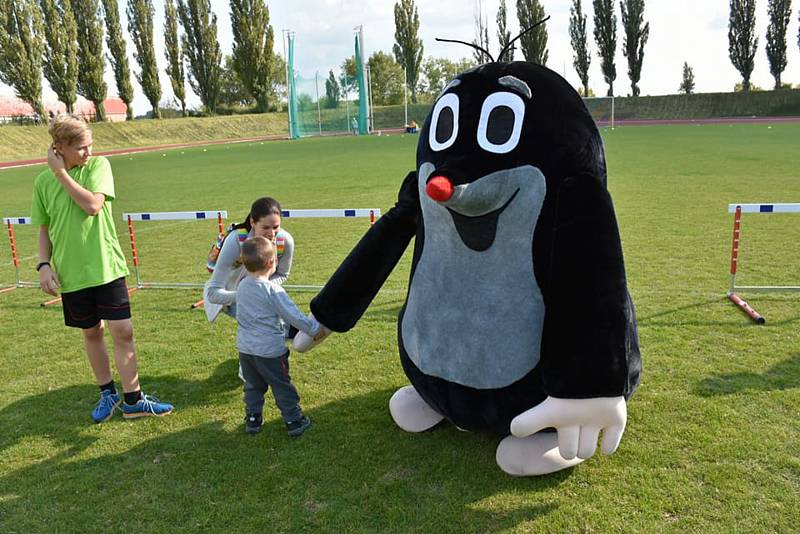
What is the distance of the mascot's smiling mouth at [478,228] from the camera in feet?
10.3

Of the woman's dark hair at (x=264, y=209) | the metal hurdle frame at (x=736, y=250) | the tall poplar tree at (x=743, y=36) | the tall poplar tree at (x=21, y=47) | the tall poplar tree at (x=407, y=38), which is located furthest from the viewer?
the tall poplar tree at (x=407, y=38)

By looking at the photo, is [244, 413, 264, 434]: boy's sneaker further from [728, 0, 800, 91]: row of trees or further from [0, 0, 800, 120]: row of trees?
[728, 0, 800, 91]: row of trees

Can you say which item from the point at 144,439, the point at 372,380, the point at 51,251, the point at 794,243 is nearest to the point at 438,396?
the point at 372,380

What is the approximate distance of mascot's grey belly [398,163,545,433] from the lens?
3.06 metres

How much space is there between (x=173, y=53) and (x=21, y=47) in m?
15.8

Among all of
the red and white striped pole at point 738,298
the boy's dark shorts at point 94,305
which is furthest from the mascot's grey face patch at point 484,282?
the red and white striped pole at point 738,298

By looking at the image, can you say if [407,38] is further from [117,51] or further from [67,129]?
[67,129]

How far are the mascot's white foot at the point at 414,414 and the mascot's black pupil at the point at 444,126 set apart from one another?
1.64 meters

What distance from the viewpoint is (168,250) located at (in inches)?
408

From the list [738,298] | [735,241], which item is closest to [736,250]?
[735,241]

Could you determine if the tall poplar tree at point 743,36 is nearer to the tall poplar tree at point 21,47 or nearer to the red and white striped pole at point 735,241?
the tall poplar tree at point 21,47

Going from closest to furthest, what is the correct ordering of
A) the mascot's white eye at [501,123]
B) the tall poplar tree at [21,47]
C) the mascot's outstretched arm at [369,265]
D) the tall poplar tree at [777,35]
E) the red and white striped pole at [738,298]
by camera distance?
1. the mascot's white eye at [501,123]
2. the mascot's outstretched arm at [369,265]
3. the red and white striped pole at [738,298]
4. the tall poplar tree at [21,47]
5. the tall poplar tree at [777,35]

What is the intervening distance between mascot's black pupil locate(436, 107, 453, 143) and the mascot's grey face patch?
177 mm

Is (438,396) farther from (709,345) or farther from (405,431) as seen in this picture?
(709,345)
